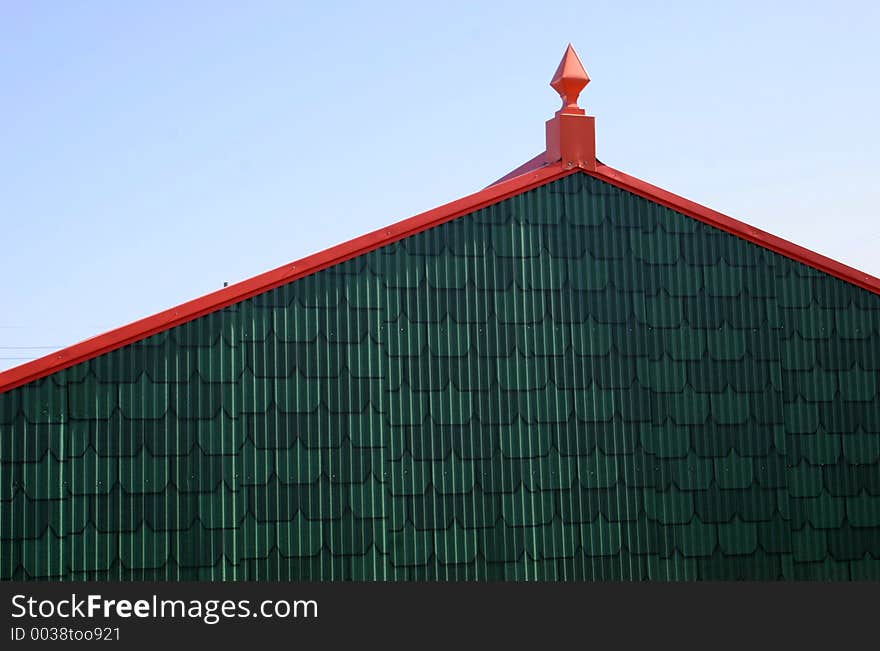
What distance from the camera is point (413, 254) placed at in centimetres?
1340

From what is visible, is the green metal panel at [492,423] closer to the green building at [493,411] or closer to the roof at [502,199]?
the green building at [493,411]

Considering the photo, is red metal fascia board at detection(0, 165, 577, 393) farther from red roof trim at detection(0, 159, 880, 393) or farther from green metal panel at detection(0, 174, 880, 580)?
green metal panel at detection(0, 174, 880, 580)

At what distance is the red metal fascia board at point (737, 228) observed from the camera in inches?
556

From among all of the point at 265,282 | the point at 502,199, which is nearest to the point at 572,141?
Answer: the point at 502,199

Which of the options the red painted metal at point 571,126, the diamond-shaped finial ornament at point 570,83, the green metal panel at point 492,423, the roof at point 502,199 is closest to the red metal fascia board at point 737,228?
the roof at point 502,199

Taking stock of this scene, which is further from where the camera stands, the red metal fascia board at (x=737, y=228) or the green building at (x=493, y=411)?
the red metal fascia board at (x=737, y=228)

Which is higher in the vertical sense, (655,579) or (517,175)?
(517,175)

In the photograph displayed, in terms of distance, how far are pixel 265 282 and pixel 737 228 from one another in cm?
587

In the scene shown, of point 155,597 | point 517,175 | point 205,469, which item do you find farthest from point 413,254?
point 155,597

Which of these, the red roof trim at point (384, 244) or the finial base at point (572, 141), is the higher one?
the finial base at point (572, 141)

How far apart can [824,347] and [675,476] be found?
102 inches

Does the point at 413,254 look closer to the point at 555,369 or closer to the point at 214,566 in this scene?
the point at 555,369

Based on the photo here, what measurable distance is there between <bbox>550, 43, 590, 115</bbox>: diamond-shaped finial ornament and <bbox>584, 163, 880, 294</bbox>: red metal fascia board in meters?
0.83


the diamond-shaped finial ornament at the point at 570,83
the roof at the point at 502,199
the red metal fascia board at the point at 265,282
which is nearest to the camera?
the red metal fascia board at the point at 265,282
